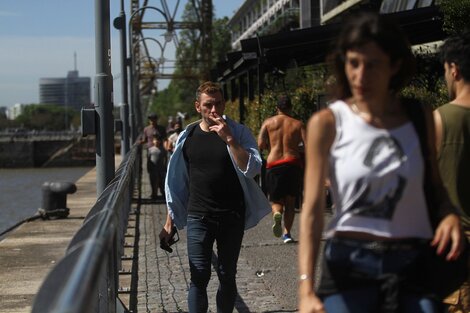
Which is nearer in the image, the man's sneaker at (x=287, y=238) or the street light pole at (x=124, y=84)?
Result: the man's sneaker at (x=287, y=238)

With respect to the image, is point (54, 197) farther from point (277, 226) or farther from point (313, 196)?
point (313, 196)

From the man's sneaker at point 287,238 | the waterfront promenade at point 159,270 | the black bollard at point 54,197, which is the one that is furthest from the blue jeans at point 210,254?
the black bollard at point 54,197

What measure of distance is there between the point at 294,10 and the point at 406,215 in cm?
5144

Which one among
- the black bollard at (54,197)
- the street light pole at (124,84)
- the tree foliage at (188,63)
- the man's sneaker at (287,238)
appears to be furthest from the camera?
the tree foliage at (188,63)

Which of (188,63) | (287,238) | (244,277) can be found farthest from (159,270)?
(188,63)

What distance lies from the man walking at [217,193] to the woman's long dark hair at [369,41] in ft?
8.71

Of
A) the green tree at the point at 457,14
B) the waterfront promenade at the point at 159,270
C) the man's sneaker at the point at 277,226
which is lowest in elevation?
the waterfront promenade at the point at 159,270

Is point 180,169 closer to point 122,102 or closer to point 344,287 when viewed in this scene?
point 344,287

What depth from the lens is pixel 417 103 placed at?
3541 mm

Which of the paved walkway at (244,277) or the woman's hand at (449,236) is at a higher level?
the woman's hand at (449,236)

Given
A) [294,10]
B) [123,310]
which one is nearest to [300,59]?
[123,310]

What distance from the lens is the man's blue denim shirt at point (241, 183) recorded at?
6.38 meters

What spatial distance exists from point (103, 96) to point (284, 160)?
2935mm

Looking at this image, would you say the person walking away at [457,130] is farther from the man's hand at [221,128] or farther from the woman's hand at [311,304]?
the man's hand at [221,128]
